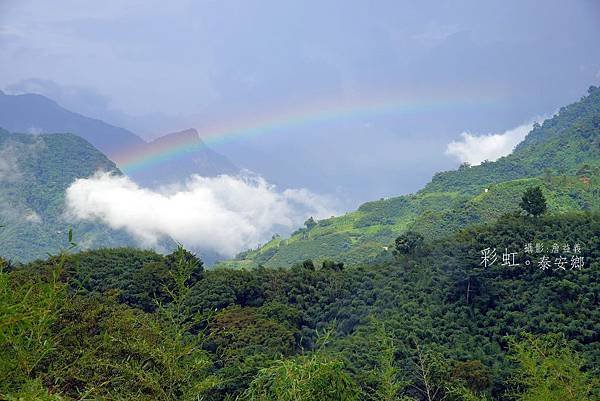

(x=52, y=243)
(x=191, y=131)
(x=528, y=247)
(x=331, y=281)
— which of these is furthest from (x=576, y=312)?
(x=191, y=131)

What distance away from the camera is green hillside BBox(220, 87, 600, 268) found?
53.8 meters

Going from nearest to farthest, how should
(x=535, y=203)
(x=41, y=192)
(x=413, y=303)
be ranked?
(x=413, y=303)
(x=535, y=203)
(x=41, y=192)

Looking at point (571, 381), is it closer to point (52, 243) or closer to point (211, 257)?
point (52, 243)

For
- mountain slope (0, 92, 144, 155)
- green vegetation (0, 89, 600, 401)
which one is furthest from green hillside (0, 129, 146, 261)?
mountain slope (0, 92, 144, 155)

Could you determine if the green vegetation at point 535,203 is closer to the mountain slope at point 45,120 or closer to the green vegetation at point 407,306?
the green vegetation at point 407,306

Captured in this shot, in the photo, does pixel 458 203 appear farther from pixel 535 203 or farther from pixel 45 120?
pixel 45 120

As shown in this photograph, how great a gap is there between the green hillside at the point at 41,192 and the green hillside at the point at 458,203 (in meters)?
29.0

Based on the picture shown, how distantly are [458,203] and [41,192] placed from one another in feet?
246

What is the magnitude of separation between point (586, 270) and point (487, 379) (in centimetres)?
876

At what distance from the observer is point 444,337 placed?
2284cm

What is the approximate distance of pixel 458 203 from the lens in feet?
196

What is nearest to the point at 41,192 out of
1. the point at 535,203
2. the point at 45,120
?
the point at 535,203

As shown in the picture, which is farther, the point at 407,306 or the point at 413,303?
the point at 413,303

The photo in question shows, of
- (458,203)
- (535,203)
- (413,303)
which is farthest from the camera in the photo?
(458,203)
